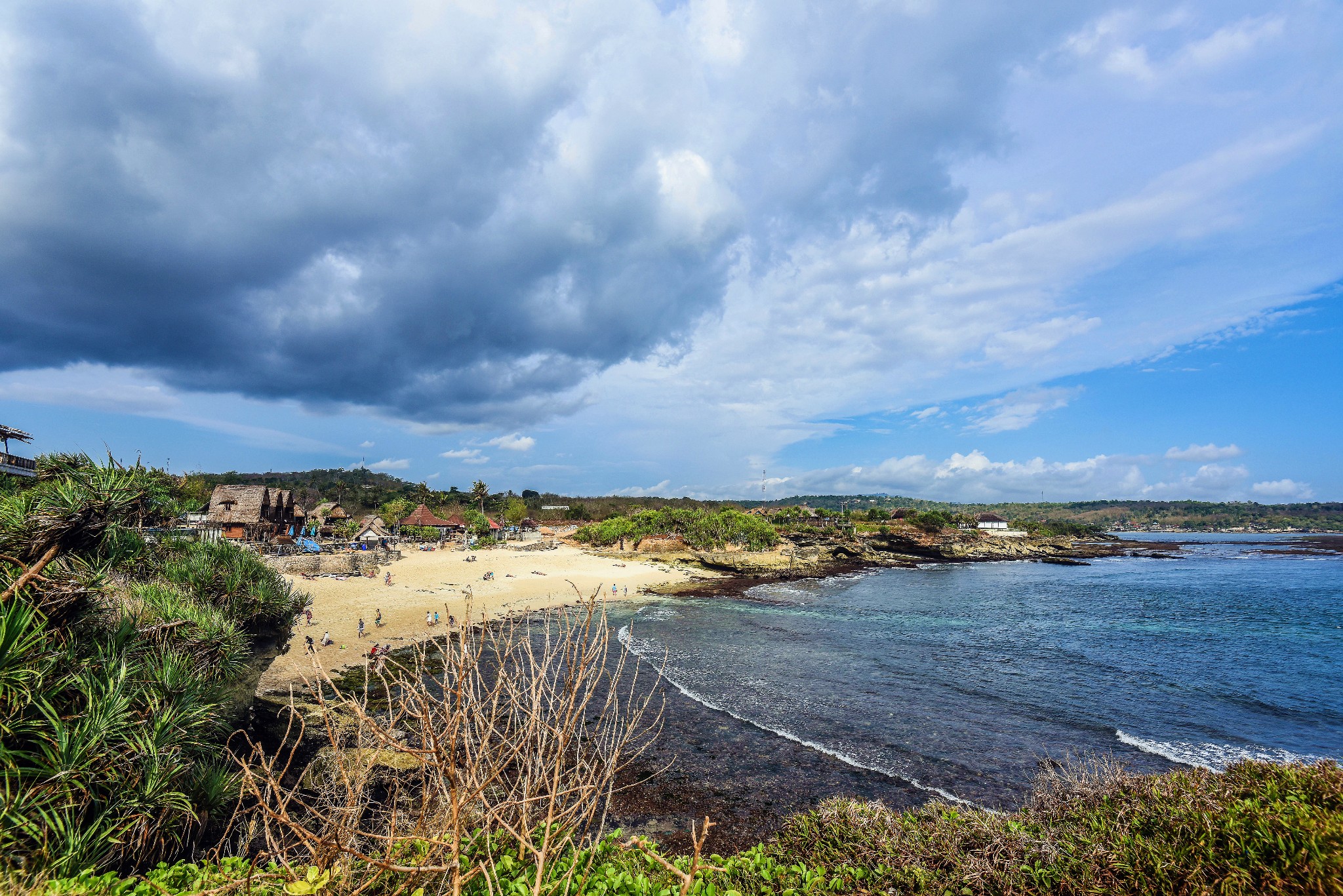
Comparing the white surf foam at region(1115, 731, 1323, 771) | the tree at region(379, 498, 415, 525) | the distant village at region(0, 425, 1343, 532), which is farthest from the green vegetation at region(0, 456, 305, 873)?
the tree at region(379, 498, 415, 525)

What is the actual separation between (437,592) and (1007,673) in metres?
29.5

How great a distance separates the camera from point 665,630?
28.4 m

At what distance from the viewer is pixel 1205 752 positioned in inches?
563

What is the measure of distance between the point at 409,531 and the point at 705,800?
62.5 m

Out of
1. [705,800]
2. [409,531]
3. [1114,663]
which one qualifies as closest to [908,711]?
[705,800]

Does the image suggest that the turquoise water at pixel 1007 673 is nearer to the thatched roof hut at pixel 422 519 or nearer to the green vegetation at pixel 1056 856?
the green vegetation at pixel 1056 856

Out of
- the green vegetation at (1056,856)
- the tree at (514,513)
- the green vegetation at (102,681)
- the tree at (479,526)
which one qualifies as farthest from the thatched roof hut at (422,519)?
the green vegetation at (1056,856)

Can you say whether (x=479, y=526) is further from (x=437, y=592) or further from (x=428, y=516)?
(x=437, y=592)

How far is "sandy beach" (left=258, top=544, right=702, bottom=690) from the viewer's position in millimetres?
20422

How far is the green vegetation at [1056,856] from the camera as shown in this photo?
4254 millimetres

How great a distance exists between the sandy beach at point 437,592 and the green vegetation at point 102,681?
83.7 inches

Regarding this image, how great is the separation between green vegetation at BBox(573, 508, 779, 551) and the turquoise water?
22294 mm

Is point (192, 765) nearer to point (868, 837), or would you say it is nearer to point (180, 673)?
point (180, 673)

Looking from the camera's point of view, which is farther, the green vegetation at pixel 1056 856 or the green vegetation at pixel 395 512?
the green vegetation at pixel 395 512
